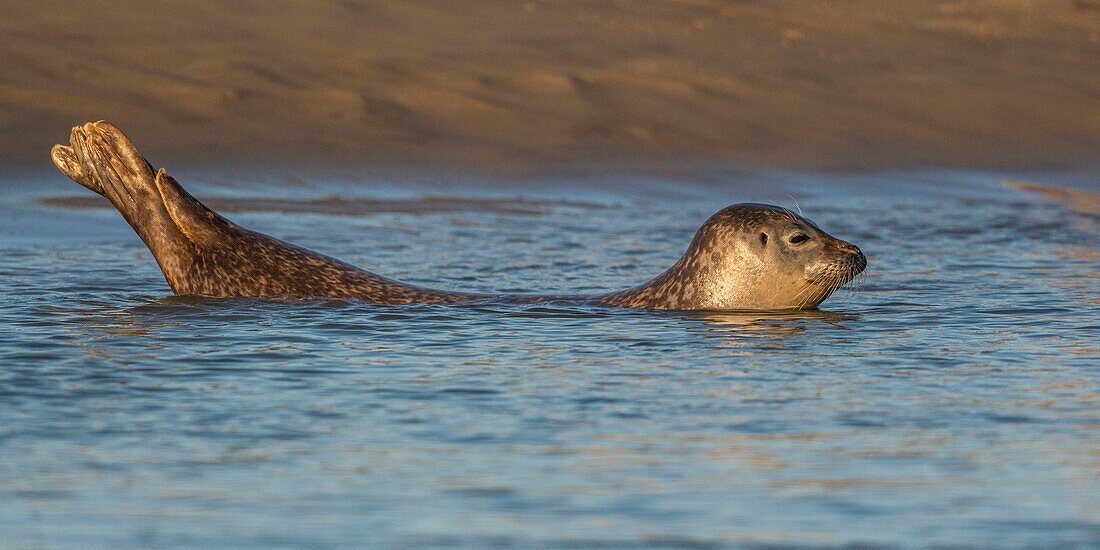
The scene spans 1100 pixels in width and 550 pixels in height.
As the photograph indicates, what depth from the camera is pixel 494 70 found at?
15789 mm

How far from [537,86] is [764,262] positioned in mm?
6986

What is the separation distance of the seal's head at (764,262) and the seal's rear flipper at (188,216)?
94.6 inches

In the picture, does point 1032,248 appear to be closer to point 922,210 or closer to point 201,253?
point 922,210

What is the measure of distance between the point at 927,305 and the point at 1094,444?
354cm

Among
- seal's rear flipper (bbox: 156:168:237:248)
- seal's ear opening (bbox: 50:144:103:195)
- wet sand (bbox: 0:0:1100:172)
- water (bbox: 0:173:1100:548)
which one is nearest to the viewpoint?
water (bbox: 0:173:1100:548)

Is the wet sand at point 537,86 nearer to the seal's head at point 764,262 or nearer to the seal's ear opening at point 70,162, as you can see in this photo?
the seal's ear opening at point 70,162

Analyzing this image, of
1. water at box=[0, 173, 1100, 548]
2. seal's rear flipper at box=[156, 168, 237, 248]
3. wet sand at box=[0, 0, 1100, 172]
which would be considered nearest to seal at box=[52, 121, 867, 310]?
seal's rear flipper at box=[156, 168, 237, 248]

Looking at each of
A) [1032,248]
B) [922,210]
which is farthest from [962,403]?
[922,210]

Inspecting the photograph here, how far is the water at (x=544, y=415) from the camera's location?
4785mm

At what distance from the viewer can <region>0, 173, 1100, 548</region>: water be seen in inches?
188

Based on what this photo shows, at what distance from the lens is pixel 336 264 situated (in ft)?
30.7

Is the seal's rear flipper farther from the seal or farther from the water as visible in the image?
the water

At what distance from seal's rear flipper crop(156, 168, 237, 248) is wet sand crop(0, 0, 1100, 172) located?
4.86 meters

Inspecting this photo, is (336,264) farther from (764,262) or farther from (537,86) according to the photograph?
(537,86)
